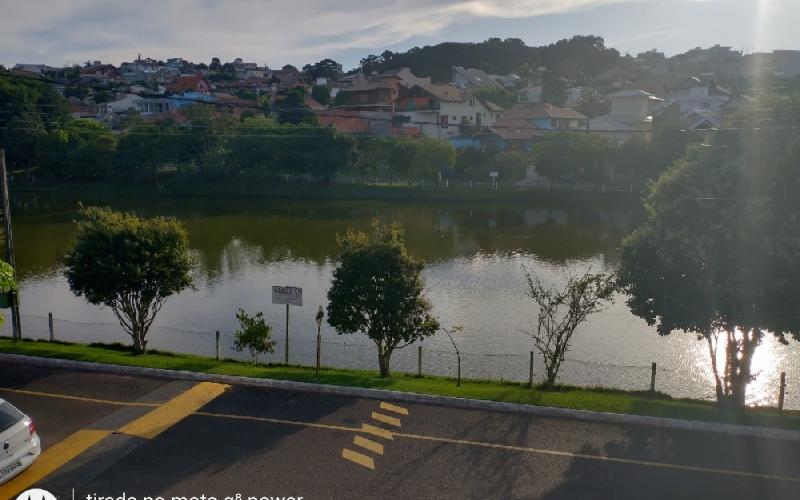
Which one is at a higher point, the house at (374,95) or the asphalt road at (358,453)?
the house at (374,95)

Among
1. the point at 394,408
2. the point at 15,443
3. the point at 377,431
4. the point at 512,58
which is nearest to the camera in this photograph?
the point at 15,443

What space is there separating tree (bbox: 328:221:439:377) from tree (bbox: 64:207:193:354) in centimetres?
518

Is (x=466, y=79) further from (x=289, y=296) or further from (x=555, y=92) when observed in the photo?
(x=289, y=296)

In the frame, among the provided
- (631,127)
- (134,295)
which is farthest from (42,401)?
(631,127)

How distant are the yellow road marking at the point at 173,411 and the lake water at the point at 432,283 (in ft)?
17.5

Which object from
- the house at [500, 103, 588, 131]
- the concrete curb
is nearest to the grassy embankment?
the house at [500, 103, 588, 131]

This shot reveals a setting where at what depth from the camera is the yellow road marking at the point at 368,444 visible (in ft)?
38.6

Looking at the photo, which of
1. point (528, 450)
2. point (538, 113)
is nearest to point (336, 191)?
point (538, 113)

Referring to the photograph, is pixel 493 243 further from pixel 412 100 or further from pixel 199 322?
pixel 412 100

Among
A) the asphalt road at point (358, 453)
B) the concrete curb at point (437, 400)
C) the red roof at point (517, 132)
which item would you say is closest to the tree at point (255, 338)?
the concrete curb at point (437, 400)

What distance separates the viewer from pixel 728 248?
13719 mm

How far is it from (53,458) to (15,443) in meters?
1.17

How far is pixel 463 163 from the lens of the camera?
67.4m

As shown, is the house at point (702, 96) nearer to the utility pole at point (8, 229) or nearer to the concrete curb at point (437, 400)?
the concrete curb at point (437, 400)
